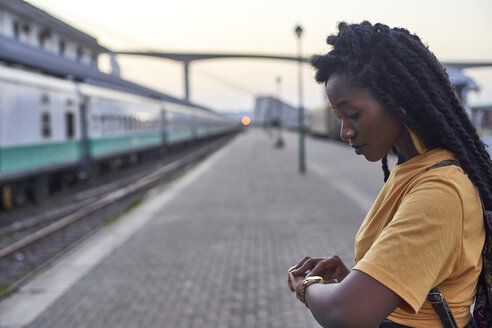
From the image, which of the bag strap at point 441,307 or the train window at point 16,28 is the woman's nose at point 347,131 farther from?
the train window at point 16,28

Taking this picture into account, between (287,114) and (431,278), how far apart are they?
505 ft

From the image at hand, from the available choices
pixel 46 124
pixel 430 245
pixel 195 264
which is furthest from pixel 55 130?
pixel 430 245

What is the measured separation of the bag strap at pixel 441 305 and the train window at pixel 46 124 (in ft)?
44.4

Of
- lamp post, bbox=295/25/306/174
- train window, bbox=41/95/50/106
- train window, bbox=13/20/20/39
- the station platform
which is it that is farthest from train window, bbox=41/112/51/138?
train window, bbox=13/20/20/39

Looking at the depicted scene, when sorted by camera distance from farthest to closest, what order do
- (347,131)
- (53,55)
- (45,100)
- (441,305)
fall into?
(53,55), (45,100), (347,131), (441,305)

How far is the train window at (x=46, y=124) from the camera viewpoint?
13.7 meters

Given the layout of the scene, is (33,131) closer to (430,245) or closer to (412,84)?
(412,84)

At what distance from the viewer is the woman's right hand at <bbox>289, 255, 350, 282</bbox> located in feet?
4.97

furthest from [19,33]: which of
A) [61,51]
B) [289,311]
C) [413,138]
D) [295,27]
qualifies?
[413,138]

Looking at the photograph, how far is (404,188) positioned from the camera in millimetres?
1375

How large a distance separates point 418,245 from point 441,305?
212mm

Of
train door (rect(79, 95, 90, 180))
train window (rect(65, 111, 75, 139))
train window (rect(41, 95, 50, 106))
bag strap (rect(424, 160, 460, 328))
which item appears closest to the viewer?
bag strap (rect(424, 160, 460, 328))

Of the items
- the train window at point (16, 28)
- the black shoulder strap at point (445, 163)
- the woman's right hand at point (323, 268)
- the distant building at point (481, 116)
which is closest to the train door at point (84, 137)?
the distant building at point (481, 116)

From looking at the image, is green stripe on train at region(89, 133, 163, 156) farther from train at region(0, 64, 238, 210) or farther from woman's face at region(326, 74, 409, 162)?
woman's face at region(326, 74, 409, 162)
